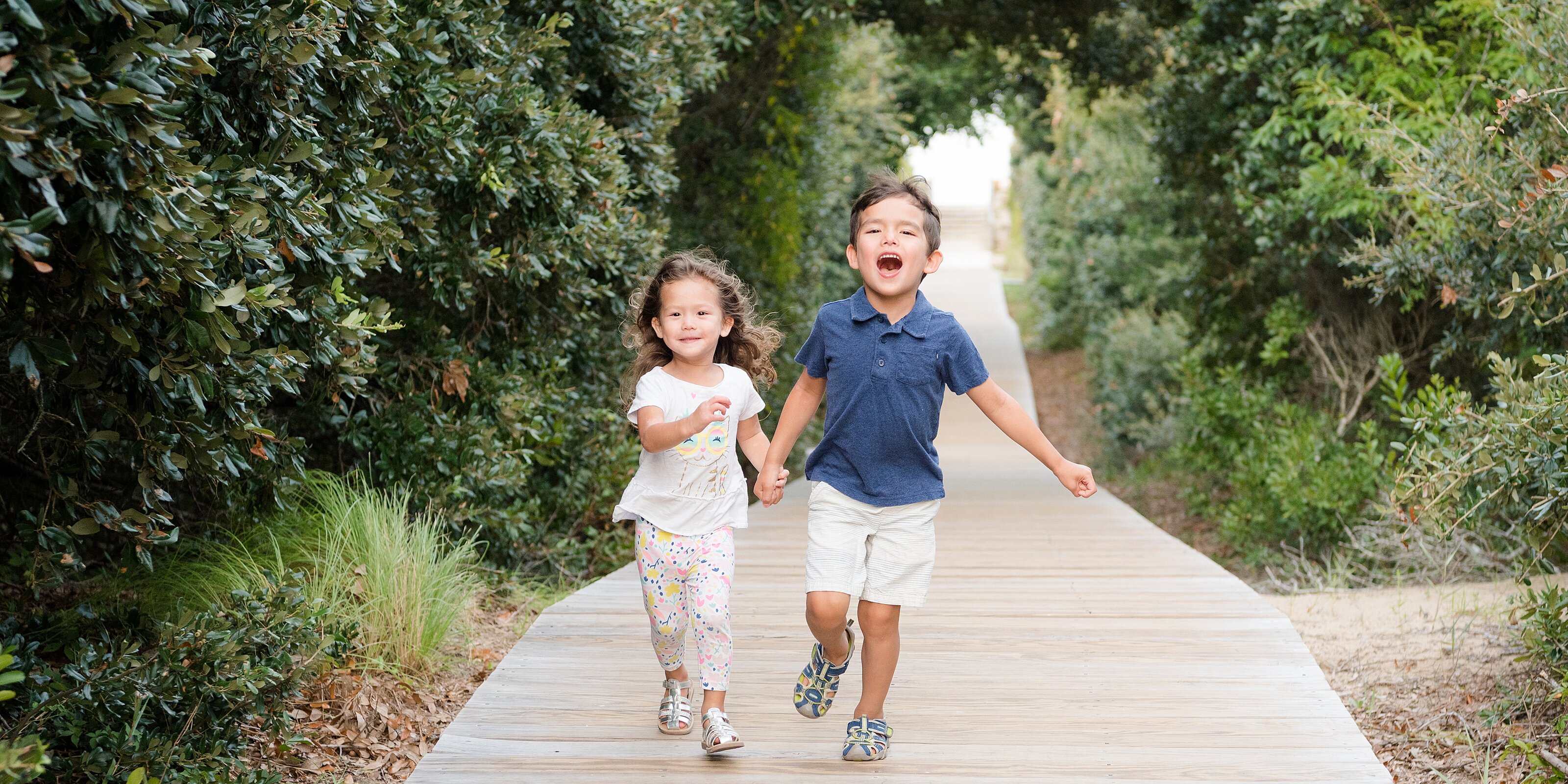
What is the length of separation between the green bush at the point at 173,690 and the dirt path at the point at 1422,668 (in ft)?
11.3

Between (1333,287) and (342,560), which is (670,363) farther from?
(1333,287)

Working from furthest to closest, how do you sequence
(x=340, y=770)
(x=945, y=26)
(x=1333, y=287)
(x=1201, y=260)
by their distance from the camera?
(x=945, y=26), (x=1201, y=260), (x=1333, y=287), (x=340, y=770)

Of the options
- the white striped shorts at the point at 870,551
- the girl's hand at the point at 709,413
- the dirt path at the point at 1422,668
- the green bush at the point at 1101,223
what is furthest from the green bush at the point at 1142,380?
the girl's hand at the point at 709,413

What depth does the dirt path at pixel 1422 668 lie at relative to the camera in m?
4.31

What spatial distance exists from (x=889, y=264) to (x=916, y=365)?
0.29 meters

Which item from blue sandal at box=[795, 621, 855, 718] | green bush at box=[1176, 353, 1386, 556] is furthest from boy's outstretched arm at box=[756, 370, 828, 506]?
green bush at box=[1176, 353, 1386, 556]

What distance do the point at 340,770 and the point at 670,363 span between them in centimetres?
158

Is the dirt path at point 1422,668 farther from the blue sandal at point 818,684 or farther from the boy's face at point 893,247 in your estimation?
the boy's face at point 893,247

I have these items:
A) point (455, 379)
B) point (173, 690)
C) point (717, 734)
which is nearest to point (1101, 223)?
point (455, 379)

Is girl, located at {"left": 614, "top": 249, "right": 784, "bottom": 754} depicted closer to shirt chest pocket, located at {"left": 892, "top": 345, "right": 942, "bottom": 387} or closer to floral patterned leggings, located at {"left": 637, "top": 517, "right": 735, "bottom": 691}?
floral patterned leggings, located at {"left": 637, "top": 517, "right": 735, "bottom": 691}

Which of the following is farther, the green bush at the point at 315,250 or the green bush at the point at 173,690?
the green bush at the point at 173,690

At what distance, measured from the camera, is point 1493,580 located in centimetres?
677

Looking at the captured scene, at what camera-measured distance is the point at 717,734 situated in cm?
373

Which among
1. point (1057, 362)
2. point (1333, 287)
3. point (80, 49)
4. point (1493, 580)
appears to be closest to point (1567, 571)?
point (1493, 580)
